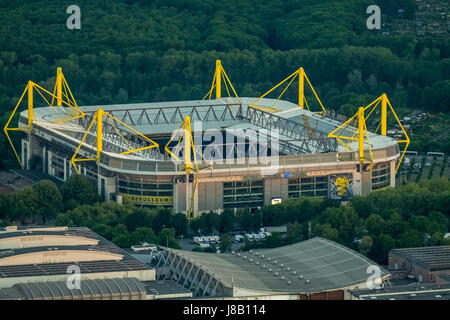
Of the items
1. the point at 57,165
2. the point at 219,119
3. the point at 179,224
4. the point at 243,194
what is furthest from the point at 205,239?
the point at 219,119

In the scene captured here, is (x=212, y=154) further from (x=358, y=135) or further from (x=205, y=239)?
(x=205, y=239)

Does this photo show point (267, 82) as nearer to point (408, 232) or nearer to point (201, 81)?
point (201, 81)

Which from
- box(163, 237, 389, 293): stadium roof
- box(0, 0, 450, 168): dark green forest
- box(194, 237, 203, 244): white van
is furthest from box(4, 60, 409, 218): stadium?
box(0, 0, 450, 168): dark green forest

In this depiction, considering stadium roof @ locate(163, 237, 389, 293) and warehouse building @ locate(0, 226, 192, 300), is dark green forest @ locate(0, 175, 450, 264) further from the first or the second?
warehouse building @ locate(0, 226, 192, 300)

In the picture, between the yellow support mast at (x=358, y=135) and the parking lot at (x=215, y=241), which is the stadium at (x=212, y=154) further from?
the parking lot at (x=215, y=241)
